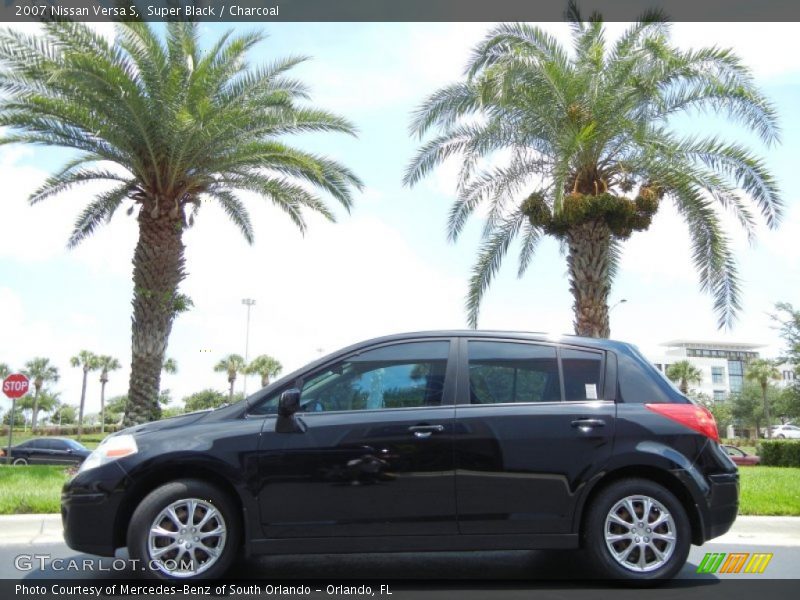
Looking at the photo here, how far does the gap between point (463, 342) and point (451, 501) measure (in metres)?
1.12

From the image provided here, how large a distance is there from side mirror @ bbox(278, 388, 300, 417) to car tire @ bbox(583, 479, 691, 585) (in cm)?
209

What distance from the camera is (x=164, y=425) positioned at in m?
5.20

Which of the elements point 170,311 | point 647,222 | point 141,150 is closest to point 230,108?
point 141,150

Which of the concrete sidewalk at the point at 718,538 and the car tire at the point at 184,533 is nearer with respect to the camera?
the car tire at the point at 184,533

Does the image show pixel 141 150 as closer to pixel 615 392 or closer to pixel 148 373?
pixel 148 373

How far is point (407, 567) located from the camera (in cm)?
573

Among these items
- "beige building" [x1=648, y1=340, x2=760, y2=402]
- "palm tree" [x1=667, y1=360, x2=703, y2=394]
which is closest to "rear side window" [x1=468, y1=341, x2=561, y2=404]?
"palm tree" [x1=667, y1=360, x2=703, y2=394]

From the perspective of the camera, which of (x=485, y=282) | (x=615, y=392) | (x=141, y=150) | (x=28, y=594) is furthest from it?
(x=485, y=282)

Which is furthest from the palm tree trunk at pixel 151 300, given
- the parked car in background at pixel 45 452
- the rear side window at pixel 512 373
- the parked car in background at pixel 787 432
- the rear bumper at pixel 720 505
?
the parked car in background at pixel 787 432

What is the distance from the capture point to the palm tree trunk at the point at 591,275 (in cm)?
1459

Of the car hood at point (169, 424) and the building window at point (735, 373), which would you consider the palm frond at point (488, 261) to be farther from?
the building window at point (735, 373)

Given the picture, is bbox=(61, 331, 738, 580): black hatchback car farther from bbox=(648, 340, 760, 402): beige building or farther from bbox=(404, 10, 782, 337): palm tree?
bbox=(648, 340, 760, 402): beige building

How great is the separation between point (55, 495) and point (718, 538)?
705 centimetres

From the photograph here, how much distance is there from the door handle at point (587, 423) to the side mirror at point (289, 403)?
1.87 meters
